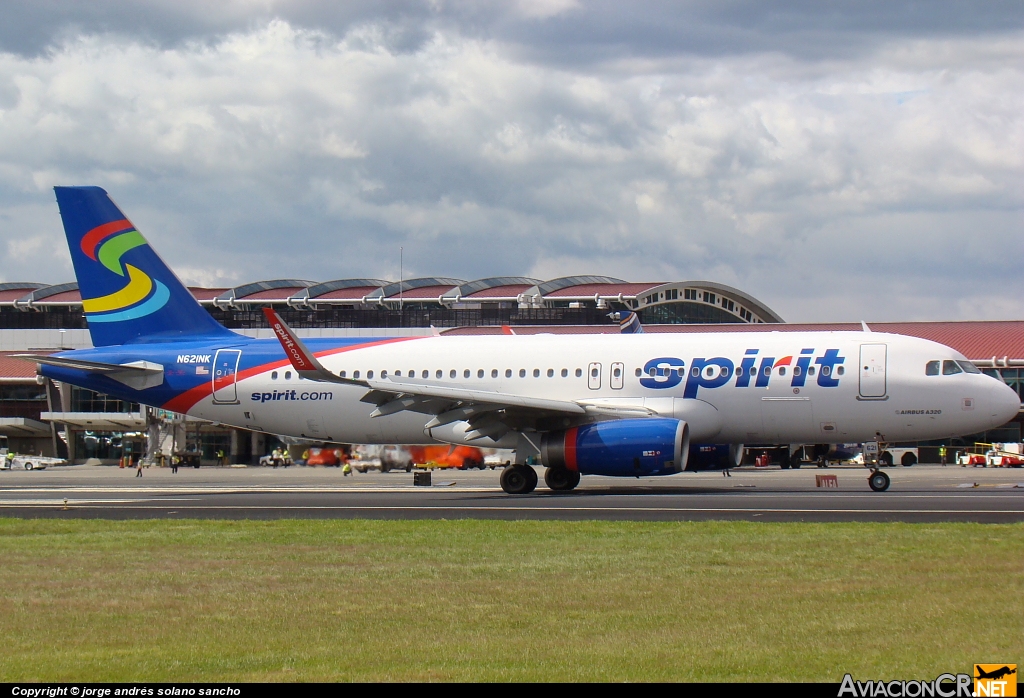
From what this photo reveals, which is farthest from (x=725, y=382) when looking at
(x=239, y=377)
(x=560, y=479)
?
(x=239, y=377)

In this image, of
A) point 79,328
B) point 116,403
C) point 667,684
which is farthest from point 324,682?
point 79,328

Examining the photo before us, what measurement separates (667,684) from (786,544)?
8.11 meters

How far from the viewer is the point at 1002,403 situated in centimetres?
2697

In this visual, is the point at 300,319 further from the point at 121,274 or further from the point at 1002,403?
the point at 1002,403

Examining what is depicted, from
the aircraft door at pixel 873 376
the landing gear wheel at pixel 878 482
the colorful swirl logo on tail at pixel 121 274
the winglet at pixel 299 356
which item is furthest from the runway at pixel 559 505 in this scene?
the colorful swirl logo on tail at pixel 121 274

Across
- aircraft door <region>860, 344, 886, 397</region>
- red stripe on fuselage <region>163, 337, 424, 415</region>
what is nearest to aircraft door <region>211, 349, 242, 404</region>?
red stripe on fuselage <region>163, 337, 424, 415</region>

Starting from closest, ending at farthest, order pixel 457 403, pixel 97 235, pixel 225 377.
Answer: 1. pixel 457 403
2. pixel 225 377
3. pixel 97 235

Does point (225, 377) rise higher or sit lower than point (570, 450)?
higher

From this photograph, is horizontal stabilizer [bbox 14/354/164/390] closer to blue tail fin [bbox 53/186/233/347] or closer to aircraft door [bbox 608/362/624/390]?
blue tail fin [bbox 53/186/233/347]

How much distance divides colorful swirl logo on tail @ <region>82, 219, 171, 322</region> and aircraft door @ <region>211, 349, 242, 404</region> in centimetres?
280

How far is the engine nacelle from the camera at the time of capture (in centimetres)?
2922

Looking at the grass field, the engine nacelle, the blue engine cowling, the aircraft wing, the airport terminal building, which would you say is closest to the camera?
the grass field

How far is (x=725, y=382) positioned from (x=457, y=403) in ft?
22.2

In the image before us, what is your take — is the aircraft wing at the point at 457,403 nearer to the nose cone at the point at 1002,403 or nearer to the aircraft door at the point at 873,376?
the aircraft door at the point at 873,376
